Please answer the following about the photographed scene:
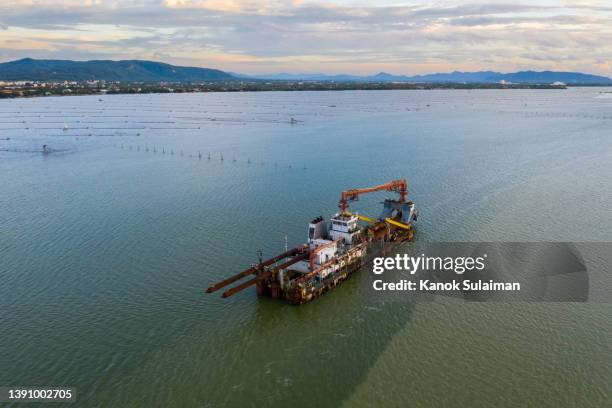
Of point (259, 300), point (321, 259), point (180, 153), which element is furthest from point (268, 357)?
point (180, 153)

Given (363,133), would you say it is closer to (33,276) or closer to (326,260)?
(326,260)

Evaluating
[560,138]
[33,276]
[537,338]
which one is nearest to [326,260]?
[537,338]

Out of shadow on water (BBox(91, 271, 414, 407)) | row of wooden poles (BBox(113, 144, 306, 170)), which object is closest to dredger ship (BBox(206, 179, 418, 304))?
shadow on water (BBox(91, 271, 414, 407))

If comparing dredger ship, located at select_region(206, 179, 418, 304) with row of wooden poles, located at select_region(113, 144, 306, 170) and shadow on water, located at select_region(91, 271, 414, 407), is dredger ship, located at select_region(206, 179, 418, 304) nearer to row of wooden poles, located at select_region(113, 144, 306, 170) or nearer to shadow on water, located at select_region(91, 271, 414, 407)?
shadow on water, located at select_region(91, 271, 414, 407)

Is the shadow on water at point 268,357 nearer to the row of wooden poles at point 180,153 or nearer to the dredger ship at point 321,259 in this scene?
the dredger ship at point 321,259

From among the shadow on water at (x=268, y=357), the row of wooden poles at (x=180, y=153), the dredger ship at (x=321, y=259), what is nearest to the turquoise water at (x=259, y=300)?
the shadow on water at (x=268, y=357)

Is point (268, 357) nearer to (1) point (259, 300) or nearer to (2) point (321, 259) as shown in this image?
(1) point (259, 300)

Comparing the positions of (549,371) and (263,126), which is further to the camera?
(263,126)
